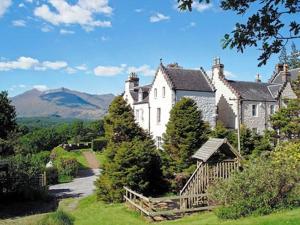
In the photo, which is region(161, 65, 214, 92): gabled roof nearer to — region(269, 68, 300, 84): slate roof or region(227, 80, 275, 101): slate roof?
region(227, 80, 275, 101): slate roof

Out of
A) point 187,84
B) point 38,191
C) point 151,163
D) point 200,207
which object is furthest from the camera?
point 187,84

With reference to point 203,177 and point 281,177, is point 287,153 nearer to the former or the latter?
point 203,177

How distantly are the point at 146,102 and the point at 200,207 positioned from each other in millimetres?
23826

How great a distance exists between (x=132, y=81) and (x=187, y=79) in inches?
496

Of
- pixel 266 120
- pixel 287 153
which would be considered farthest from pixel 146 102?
pixel 287 153

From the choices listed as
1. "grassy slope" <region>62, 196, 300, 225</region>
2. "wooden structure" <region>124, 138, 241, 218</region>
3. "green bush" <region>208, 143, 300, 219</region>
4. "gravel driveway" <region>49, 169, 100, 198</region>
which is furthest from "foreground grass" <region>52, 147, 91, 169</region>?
"green bush" <region>208, 143, 300, 219</region>

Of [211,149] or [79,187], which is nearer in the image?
[211,149]

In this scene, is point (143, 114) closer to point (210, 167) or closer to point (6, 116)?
point (6, 116)

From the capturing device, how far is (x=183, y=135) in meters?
29.6

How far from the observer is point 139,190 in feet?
84.0

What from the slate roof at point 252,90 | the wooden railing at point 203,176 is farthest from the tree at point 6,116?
the wooden railing at point 203,176

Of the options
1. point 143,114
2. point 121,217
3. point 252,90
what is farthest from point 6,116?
point 252,90

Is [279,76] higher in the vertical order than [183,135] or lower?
higher

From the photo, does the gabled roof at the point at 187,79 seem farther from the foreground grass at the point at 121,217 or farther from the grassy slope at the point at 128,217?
the grassy slope at the point at 128,217
